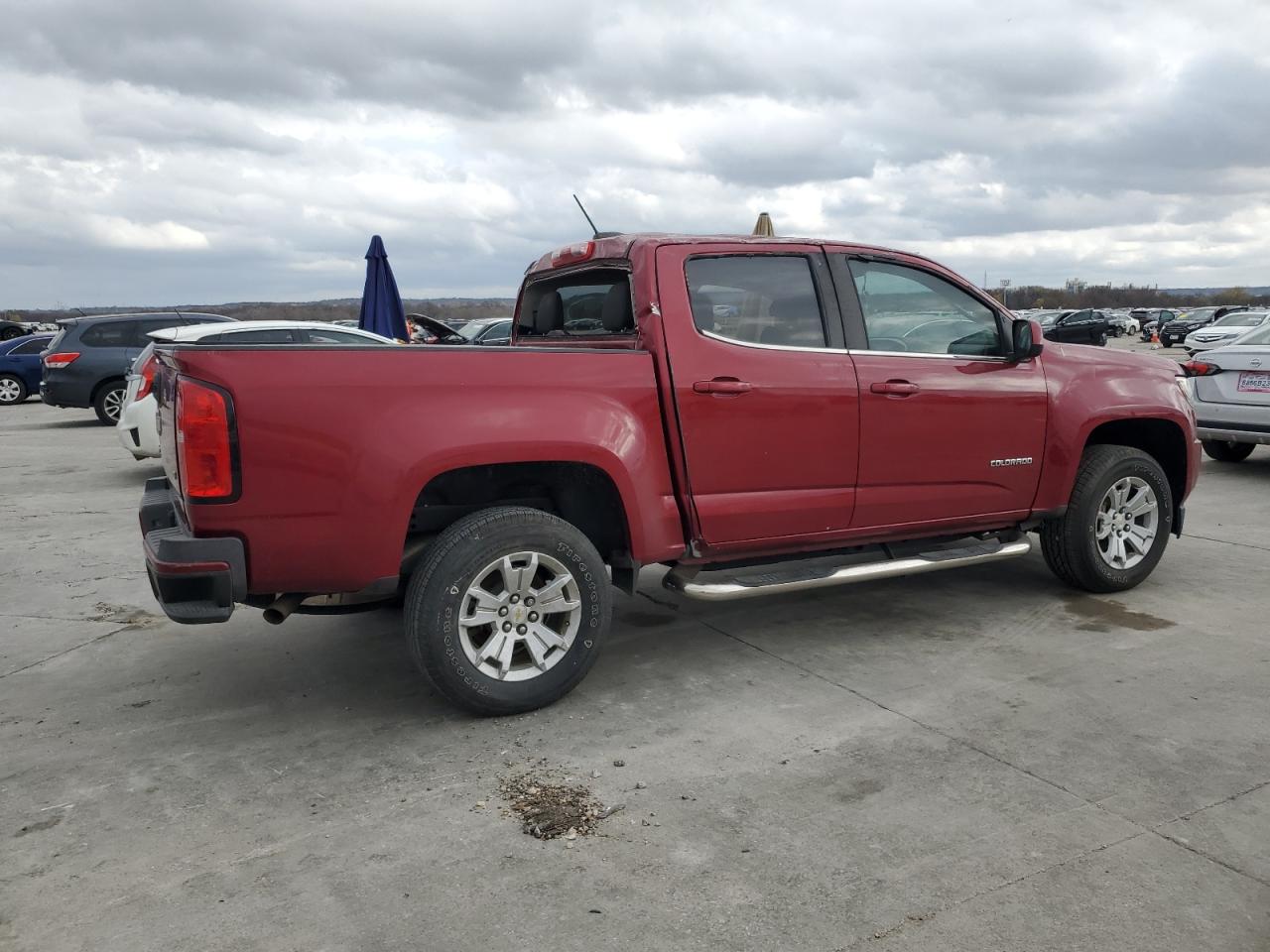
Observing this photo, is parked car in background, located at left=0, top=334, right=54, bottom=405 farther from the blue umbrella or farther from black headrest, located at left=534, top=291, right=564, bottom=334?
black headrest, located at left=534, top=291, right=564, bottom=334

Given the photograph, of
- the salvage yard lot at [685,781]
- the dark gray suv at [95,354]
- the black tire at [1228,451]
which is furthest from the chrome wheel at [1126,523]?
the dark gray suv at [95,354]

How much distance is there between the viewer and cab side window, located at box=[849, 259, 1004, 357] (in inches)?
194

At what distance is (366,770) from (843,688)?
1.98 metres

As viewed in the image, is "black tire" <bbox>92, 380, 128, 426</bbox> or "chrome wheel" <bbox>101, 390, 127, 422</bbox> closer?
"black tire" <bbox>92, 380, 128, 426</bbox>

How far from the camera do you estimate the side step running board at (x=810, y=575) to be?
4.36 metres

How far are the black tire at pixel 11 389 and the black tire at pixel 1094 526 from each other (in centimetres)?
2191

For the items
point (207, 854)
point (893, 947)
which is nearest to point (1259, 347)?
point (893, 947)

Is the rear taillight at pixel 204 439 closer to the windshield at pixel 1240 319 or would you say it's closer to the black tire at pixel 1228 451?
the black tire at pixel 1228 451

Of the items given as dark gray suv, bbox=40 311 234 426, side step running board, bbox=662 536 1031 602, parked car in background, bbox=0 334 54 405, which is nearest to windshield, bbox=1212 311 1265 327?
dark gray suv, bbox=40 311 234 426

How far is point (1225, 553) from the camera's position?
6660 mm

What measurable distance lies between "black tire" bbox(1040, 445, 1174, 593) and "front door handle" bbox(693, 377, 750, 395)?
7.25ft

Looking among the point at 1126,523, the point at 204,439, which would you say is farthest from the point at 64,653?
the point at 1126,523

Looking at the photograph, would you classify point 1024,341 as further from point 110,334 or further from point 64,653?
point 110,334

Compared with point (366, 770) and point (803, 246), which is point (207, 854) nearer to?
point (366, 770)
